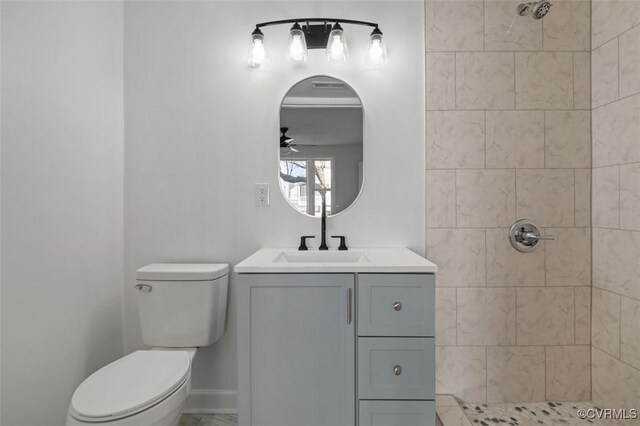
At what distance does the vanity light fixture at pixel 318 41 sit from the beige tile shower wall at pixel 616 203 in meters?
1.10

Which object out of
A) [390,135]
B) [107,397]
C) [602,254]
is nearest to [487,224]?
[602,254]

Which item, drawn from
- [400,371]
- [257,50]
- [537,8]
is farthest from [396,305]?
[537,8]

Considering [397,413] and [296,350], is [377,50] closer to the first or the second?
[296,350]

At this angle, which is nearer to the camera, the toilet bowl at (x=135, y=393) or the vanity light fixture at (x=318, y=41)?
the toilet bowl at (x=135, y=393)

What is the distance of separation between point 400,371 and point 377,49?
1.52 metres

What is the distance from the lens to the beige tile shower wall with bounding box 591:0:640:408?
148 centimetres

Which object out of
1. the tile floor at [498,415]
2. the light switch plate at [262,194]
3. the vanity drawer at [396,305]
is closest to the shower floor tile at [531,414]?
the tile floor at [498,415]

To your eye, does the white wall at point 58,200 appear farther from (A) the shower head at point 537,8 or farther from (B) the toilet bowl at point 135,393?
(A) the shower head at point 537,8

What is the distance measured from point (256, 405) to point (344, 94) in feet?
5.04

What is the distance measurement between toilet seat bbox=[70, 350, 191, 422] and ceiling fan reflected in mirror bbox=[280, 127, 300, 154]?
1112mm

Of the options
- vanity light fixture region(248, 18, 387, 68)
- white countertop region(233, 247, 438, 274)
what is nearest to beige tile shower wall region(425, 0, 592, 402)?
vanity light fixture region(248, 18, 387, 68)

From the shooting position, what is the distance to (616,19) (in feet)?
5.13

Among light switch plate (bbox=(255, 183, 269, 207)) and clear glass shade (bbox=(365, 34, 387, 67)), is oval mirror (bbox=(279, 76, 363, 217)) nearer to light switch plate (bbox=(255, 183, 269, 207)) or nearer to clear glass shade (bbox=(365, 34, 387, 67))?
light switch plate (bbox=(255, 183, 269, 207))

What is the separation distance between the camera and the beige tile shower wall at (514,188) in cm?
171
